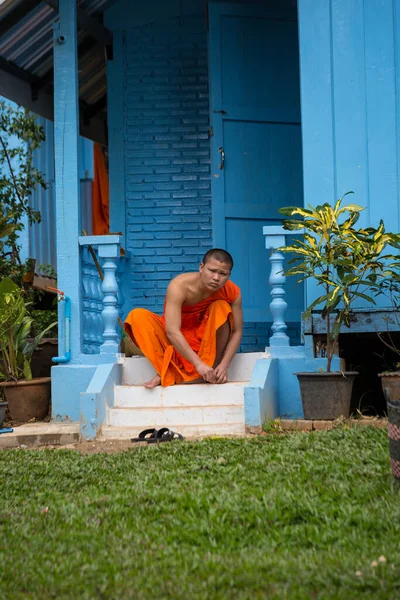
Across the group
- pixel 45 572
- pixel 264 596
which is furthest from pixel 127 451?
pixel 264 596

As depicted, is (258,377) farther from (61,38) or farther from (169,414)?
(61,38)

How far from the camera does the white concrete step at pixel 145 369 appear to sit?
7.02 metres

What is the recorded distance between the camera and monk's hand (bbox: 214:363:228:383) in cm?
656

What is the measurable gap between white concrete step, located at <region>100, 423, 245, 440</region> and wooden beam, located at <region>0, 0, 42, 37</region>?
382 centimetres

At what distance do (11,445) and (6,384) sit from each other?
93 centimetres

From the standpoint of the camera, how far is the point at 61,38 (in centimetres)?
743

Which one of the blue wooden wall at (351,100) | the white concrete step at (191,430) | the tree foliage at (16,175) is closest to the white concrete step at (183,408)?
the white concrete step at (191,430)

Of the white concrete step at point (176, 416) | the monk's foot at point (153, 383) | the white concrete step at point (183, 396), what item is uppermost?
the monk's foot at point (153, 383)

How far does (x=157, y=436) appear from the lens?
5.79m

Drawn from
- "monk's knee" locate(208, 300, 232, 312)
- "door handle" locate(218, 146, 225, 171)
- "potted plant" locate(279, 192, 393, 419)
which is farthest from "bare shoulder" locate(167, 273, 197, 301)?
"door handle" locate(218, 146, 225, 171)

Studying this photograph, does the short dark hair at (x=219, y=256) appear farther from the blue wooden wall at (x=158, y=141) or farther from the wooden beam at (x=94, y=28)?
the wooden beam at (x=94, y=28)

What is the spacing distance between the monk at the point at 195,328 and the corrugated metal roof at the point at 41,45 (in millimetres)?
2880

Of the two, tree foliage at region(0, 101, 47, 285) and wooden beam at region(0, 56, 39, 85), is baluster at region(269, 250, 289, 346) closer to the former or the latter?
→ tree foliage at region(0, 101, 47, 285)

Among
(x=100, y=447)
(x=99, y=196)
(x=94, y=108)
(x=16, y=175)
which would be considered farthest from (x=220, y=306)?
(x=99, y=196)
